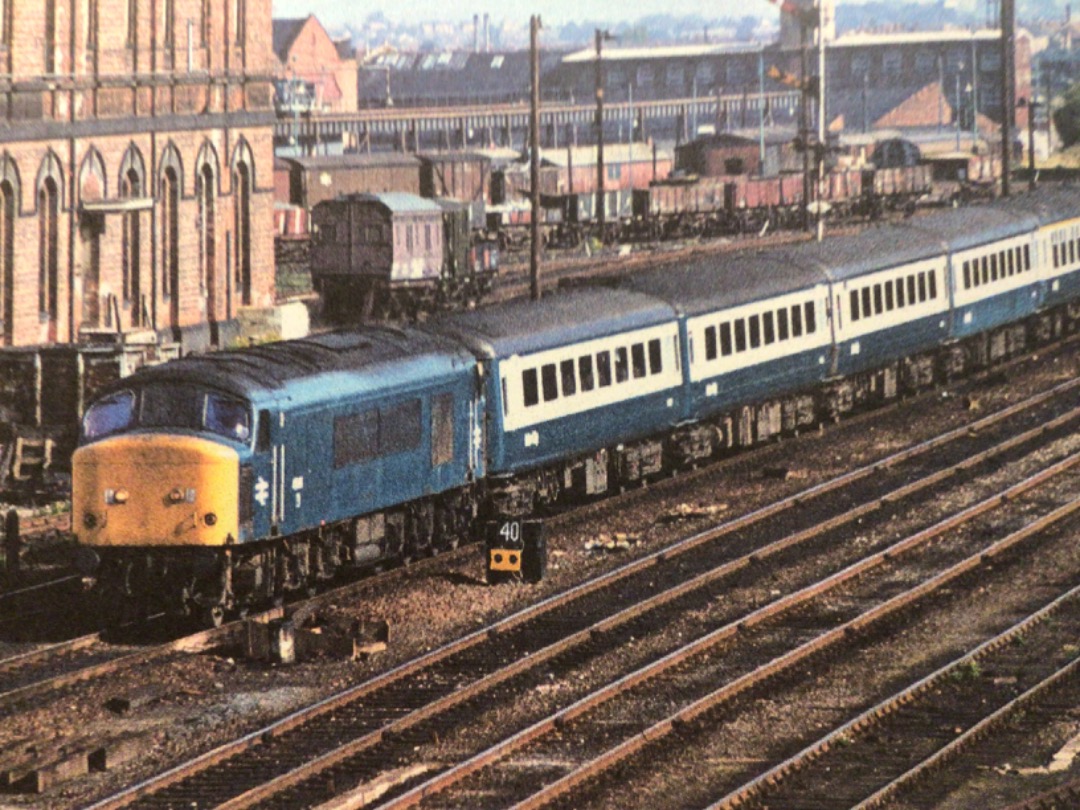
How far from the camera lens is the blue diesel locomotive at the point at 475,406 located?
2209 centimetres

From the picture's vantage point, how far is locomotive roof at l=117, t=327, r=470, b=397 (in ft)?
73.7

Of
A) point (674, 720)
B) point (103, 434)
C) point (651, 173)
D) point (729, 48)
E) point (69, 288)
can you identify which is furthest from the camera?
point (729, 48)

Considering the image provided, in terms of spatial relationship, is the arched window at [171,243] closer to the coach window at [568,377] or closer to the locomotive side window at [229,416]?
the coach window at [568,377]

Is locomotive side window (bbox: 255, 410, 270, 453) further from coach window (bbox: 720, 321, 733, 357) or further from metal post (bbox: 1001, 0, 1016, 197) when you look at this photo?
metal post (bbox: 1001, 0, 1016, 197)

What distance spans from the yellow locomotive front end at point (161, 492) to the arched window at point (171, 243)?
2457cm

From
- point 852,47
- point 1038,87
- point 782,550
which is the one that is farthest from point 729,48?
point 782,550

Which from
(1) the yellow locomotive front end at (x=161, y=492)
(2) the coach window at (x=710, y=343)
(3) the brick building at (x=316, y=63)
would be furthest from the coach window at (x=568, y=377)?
(3) the brick building at (x=316, y=63)

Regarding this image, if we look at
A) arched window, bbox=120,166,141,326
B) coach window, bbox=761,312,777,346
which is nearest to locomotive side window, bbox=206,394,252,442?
coach window, bbox=761,312,777,346

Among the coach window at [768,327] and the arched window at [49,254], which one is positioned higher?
the arched window at [49,254]

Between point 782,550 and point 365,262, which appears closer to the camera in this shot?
point 782,550

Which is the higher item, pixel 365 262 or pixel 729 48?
pixel 729 48

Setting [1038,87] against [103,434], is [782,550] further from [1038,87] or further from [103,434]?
[1038,87]

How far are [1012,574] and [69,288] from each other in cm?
2270

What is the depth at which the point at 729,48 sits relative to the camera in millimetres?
188125
